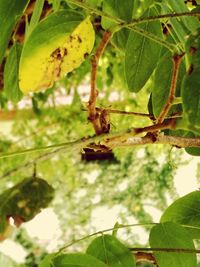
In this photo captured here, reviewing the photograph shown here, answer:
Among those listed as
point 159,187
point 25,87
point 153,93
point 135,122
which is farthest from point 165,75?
point 159,187

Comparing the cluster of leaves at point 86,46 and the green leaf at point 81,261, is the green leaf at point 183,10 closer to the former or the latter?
the cluster of leaves at point 86,46

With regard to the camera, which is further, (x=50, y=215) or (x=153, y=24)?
(x=50, y=215)

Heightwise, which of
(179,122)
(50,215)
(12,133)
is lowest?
(50,215)

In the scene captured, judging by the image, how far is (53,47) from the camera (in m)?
0.40

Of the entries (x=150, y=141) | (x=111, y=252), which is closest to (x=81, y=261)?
(x=111, y=252)

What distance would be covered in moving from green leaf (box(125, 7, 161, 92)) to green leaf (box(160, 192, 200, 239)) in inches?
5.2

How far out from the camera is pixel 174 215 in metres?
0.59

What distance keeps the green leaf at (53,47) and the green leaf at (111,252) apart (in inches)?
7.5

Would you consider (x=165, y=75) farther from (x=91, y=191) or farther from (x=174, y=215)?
(x=91, y=191)

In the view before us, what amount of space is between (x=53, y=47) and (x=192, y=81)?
111 millimetres

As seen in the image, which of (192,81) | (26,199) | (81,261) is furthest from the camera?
(26,199)

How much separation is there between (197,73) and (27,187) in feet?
2.09

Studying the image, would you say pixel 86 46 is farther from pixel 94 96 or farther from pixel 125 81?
pixel 125 81

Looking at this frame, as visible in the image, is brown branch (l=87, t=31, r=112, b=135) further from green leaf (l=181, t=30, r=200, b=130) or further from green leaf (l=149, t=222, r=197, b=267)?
green leaf (l=149, t=222, r=197, b=267)
